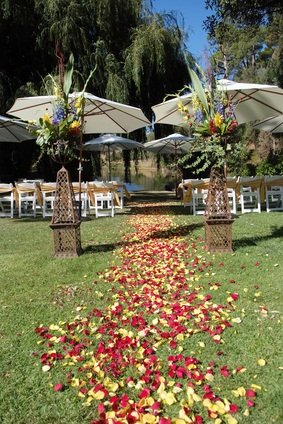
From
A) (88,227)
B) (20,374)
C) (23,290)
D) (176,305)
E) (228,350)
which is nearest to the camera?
(20,374)

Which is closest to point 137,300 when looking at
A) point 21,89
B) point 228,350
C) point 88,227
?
point 228,350

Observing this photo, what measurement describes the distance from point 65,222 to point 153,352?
3242 millimetres

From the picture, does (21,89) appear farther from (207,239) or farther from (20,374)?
(20,374)

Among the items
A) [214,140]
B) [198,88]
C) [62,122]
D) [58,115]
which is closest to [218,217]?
[214,140]

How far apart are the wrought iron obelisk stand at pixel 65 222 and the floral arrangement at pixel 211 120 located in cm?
193

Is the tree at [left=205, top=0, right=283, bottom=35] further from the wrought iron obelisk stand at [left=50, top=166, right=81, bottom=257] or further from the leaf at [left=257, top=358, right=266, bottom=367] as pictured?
the leaf at [left=257, top=358, right=266, bottom=367]

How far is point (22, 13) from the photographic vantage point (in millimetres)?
14594

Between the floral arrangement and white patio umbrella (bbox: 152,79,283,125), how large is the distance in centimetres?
70

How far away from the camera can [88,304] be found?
405cm

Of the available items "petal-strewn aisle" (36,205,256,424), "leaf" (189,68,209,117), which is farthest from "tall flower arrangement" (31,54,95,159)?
"petal-strewn aisle" (36,205,256,424)

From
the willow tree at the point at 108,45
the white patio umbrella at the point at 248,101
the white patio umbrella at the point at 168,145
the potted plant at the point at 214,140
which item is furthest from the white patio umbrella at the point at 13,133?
the potted plant at the point at 214,140

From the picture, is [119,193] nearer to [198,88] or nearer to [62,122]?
[62,122]

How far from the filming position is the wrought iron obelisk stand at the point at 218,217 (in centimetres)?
588

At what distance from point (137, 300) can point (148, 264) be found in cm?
134
